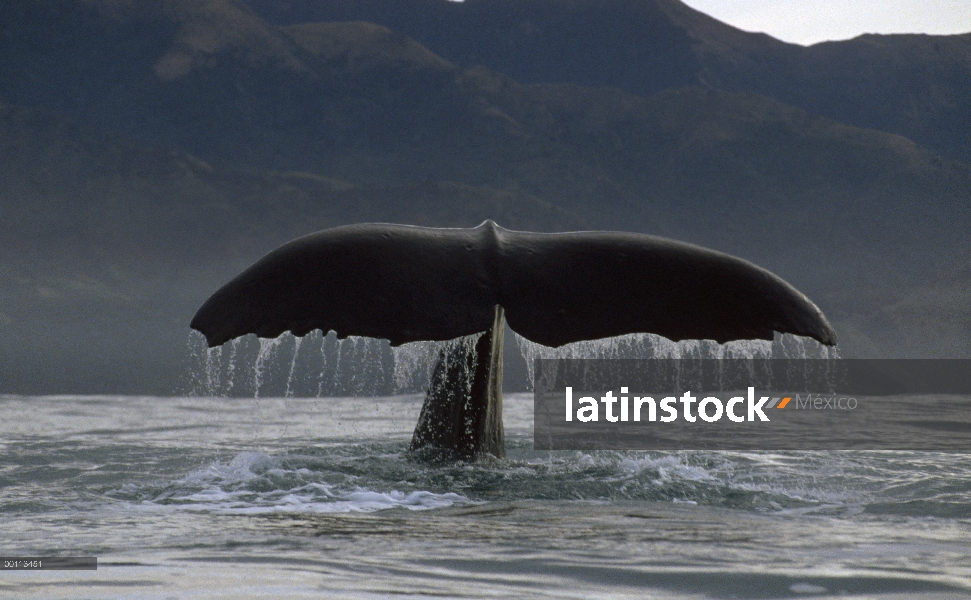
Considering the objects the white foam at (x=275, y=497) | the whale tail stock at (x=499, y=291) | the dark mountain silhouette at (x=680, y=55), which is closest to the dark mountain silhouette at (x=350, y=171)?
the dark mountain silhouette at (x=680, y=55)

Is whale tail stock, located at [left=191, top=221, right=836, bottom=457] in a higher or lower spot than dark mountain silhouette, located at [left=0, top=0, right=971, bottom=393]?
lower

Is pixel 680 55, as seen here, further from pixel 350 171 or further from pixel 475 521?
pixel 475 521

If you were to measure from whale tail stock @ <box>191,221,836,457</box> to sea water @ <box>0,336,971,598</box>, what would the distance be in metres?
0.76

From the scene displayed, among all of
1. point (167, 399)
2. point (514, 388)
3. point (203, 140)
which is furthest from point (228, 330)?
point (203, 140)

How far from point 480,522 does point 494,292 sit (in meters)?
0.94

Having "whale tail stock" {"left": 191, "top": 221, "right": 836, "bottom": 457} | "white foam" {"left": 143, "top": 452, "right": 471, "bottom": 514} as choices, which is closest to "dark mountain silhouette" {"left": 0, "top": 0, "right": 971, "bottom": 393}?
"white foam" {"left": 143, "top": 452, "right": 471, "bottom": 514}

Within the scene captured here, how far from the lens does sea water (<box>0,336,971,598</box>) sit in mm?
3258

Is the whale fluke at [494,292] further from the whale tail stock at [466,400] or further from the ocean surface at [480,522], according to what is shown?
the whale tail stock at [466,400]

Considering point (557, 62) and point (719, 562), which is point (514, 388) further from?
point (557, 62)

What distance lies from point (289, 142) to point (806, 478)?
3081 inches

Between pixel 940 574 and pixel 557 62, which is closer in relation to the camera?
pixel 940 574

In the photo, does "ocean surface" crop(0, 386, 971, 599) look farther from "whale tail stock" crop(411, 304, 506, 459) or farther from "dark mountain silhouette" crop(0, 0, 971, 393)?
"dark mountain silhouette" crop(0, 0, 971, 393)

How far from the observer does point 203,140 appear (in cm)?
8069

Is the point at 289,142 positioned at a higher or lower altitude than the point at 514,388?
higher
